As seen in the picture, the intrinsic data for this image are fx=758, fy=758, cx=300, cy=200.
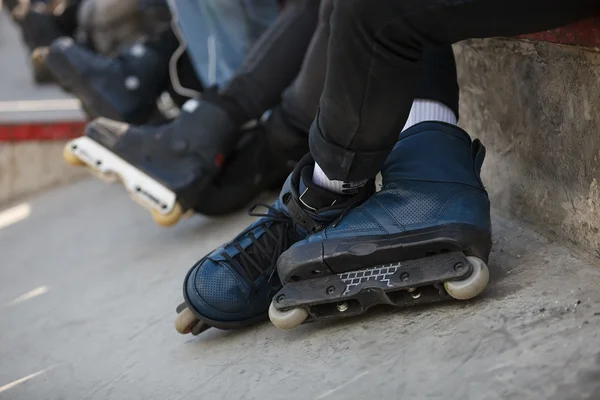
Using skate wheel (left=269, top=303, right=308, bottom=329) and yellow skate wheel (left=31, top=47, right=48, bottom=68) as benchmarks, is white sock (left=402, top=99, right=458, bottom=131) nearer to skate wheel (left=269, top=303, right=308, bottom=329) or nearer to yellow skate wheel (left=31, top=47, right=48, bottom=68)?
skate wheel (left=269, top=303, right=308, bottom=329)

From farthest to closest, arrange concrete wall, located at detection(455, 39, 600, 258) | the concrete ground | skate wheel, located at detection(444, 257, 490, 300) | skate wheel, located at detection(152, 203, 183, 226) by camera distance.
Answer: skate wheel, located at detection(152, 203, 183, 226) → concrete wall, located at detection(455, 39, 600, 258) → skate wheel, located at detection(444, 257, 490, 300) → the concrete ground

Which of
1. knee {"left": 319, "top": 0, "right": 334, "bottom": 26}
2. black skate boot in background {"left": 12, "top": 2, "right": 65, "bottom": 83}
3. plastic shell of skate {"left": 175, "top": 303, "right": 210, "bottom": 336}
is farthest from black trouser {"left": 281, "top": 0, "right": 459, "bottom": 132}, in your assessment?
black skate boot in background {"left": 12, "top": 2, "right": 65, "bottom": 83}

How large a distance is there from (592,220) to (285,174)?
2.94 ft

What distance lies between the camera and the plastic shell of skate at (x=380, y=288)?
990mm

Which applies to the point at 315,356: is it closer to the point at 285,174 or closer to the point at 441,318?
the point at 441,318

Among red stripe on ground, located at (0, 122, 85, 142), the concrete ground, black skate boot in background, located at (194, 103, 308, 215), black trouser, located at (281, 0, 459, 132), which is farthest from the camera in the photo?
red stripe on ground, located at (0, 122, 85, 142)

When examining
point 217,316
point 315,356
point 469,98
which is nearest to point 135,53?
point 469,98

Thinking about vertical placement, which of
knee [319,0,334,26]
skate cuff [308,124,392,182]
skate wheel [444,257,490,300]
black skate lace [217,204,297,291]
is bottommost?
black skate lace [217,204,297,291]

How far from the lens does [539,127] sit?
123 cm

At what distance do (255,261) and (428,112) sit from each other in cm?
37

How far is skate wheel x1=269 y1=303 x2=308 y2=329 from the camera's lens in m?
1.07

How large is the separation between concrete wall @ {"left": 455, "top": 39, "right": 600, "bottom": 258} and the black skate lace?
41 cm

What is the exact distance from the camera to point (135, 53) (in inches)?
94.3

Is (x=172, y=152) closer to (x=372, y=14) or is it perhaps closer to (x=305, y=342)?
(x=305, y=342)
